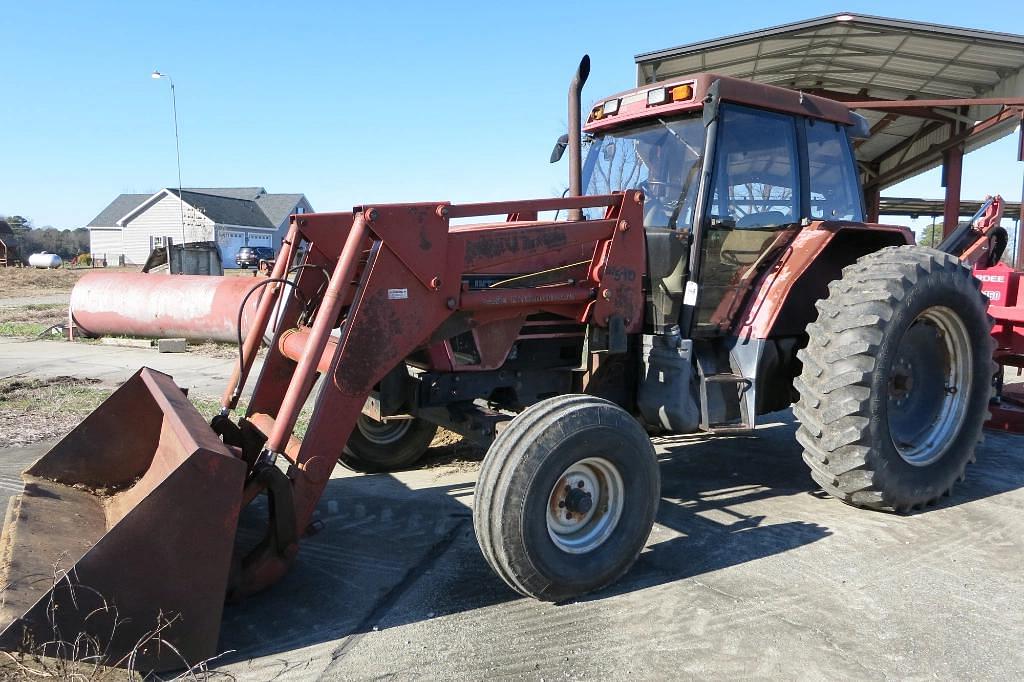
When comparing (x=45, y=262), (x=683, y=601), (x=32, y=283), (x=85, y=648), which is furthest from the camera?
(x=45, y=262)

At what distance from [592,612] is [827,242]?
269 centimetres

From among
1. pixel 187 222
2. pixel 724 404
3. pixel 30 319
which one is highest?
pixel 187 222

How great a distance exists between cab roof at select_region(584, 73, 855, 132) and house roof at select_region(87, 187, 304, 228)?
4495cm

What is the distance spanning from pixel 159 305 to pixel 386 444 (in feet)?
26.8

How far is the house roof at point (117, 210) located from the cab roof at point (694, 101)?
54.2m

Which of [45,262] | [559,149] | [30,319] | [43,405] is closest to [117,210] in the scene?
[45,262]

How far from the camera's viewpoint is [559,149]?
555 centimetres

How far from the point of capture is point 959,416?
4746mm

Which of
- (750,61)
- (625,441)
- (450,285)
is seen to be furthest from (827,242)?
(750,61)

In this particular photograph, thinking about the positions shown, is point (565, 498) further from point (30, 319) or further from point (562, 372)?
point (30, 319)

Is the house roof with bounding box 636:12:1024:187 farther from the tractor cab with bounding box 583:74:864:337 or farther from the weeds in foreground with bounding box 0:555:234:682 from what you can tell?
the weeds in foreground with bounding box 0:555:234:682

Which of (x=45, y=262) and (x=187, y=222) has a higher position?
(x=187, y=222)

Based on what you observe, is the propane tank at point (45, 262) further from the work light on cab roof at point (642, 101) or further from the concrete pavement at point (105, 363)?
the work light on cab roof at point (642, 101)

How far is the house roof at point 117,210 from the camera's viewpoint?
52469mm
